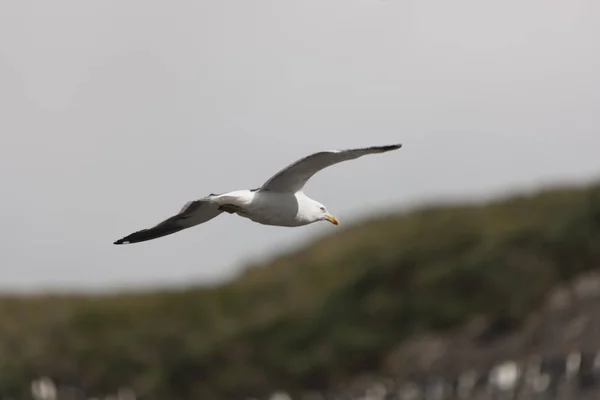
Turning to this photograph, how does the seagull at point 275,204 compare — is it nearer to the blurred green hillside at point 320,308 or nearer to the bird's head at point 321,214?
the bird's head at point 321,214

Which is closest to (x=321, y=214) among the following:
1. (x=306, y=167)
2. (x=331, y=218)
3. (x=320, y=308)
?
(x=331, y=218)

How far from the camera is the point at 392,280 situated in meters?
39.8

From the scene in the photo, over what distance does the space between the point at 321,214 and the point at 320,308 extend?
73.4 ft

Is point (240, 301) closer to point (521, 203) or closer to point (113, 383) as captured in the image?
point (113, 383)

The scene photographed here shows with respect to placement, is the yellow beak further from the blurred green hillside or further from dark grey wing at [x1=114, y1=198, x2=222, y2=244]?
the blurred green hillside

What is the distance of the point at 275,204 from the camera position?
57.3 ft

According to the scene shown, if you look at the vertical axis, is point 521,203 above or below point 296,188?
below

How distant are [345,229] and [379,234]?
3.46 meters

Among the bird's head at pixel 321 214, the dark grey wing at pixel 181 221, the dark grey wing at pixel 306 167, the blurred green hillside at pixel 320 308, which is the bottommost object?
the blurred green hillside at pixel 320 308

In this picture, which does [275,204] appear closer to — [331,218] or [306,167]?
[306,167]

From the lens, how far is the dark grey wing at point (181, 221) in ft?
59.0

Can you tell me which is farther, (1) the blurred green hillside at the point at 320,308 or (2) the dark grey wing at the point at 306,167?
(1) the blurred green hillside at the point at 320,308

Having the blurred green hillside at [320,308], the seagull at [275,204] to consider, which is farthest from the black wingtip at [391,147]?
the blurred green hillside at [320,308]

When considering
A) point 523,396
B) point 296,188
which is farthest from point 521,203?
point 296,188
